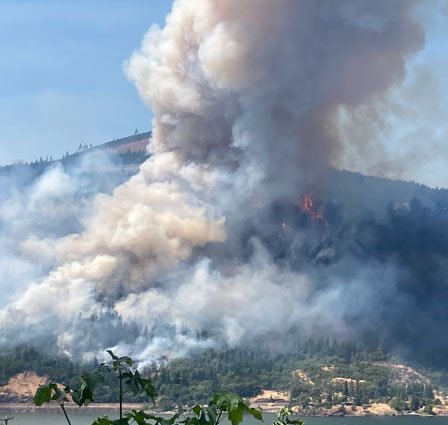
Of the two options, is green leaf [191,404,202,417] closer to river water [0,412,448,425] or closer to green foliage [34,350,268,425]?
green foliage [34,350,268,425]

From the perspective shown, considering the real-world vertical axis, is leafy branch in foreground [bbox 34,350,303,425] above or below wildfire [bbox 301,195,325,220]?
below

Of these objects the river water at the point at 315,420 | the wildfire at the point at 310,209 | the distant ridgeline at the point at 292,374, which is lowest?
the river water at the point at 315,420

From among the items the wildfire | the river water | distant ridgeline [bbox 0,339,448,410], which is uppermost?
the wildfire

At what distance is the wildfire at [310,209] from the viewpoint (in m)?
136

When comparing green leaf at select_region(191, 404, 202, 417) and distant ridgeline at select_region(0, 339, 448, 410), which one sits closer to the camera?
green leaf at select_region(191, 404, 202, 417)

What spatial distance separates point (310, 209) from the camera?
139 m

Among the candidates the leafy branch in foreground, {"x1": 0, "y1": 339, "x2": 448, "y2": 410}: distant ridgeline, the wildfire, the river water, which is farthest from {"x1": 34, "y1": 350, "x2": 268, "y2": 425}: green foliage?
the wildfire

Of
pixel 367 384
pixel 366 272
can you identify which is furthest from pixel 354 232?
pixel 367 384

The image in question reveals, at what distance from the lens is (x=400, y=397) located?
381 ft

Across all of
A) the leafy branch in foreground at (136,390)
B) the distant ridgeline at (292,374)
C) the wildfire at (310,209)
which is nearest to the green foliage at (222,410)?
the leafy branch in foreground at (136,390)

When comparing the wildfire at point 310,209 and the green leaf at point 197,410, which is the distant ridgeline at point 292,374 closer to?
the wildfire at point 310,209

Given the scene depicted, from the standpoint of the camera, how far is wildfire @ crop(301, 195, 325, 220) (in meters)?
136

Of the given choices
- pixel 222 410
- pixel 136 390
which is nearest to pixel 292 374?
pixel 136 390

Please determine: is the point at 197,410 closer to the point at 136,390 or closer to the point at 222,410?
the point at 222,410
